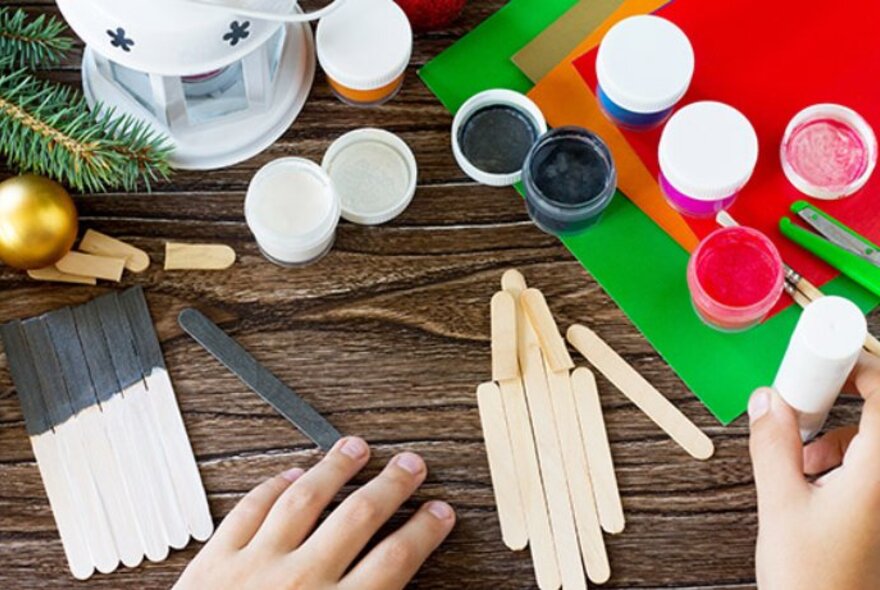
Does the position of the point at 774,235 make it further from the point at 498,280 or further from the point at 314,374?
the point at 314,374

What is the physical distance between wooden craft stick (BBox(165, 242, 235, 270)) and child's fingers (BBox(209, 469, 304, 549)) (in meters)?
0.20

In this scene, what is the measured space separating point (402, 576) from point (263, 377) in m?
0.21

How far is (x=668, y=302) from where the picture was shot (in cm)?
120

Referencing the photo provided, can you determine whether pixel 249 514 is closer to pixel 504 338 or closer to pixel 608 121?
pixel 504 338

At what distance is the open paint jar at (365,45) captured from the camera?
3.92ft

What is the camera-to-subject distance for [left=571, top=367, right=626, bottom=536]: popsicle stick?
3.80 ft

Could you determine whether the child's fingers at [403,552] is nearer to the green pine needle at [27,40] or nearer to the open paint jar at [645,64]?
the open paint jar at [645,64]

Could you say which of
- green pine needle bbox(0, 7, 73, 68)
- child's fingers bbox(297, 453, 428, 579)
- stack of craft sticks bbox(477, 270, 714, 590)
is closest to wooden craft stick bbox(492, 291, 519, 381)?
stack of craft sticks bbox(477, 270, 714, 590)

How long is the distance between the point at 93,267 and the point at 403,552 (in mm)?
376

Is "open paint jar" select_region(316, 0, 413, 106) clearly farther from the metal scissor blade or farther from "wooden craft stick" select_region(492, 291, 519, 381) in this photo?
the metal scissor blade

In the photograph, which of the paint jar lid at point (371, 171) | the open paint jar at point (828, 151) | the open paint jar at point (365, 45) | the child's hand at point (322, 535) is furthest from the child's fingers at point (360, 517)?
the open paint jar at point (828, 151)

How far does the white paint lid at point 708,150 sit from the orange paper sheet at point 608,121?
39 millimetres

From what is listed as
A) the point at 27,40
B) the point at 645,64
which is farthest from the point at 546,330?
the point at 27,40

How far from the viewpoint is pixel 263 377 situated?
3.86 ft
